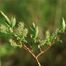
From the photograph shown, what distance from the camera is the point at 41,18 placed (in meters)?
5.70

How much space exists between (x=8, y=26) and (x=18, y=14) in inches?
173

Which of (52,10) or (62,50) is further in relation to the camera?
(52,10)

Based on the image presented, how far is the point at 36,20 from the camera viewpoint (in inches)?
217

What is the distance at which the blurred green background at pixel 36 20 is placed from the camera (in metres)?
5.00

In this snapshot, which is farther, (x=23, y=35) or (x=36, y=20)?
(x=36, y=20)

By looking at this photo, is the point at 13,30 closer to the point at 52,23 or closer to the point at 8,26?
the point at 8,26

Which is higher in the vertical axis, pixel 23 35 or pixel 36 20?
pixel 23 35

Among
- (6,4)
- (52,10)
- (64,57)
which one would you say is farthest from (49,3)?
(64,57)

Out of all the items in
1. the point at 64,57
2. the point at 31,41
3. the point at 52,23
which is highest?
the point at 31,41

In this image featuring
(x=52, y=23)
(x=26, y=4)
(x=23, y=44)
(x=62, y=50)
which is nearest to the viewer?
(x=23, y=44)

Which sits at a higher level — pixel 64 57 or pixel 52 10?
pixel 52 10

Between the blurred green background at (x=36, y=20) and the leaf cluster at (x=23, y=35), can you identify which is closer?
the leaf cluster at (x=23, y=35)

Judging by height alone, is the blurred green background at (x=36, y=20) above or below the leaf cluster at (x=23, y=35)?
below

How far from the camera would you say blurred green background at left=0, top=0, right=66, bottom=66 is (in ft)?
16.4
